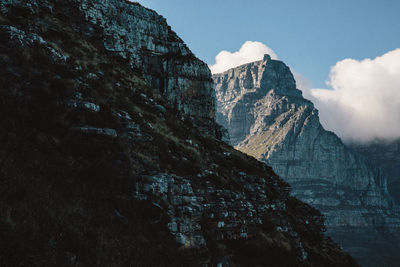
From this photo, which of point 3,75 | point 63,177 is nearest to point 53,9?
point 3,75

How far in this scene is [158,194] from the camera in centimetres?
1348

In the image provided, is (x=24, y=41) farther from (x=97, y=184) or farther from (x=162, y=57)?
(x=162, y=57)

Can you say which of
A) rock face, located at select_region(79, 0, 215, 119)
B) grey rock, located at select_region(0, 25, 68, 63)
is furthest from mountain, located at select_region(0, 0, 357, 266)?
rock face, located at select_region(79, 0, 215, 119)

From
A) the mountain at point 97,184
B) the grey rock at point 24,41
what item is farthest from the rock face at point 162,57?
the mountain at point 97,184

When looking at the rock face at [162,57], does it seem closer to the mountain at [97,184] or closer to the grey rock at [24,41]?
the grey rock at [24,41]

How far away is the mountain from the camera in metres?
8.86

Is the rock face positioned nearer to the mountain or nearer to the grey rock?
the grey rock

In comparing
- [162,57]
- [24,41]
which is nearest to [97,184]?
[24,41]

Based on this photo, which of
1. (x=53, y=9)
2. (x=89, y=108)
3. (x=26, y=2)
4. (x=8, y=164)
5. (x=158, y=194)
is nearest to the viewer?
(x=8, y=164)

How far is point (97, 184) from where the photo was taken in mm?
12148

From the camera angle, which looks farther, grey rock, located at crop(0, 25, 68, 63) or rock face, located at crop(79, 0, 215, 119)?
rock face, located at crop(79, 0, 215, 119)

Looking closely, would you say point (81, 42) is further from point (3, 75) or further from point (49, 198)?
point (49, 198)

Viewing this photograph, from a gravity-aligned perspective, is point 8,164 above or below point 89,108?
below

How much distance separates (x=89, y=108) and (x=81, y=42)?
16.5 m
